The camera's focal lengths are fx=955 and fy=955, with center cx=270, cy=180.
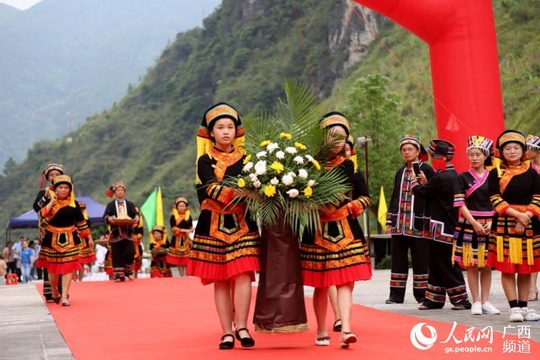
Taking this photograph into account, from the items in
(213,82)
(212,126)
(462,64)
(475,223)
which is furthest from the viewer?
(213,82)

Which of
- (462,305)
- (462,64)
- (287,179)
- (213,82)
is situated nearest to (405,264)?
(462,305)

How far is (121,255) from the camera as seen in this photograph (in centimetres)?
1708

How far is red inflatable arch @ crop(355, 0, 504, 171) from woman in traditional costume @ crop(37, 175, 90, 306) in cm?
565

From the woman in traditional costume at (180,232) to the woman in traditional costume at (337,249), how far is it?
462 inches

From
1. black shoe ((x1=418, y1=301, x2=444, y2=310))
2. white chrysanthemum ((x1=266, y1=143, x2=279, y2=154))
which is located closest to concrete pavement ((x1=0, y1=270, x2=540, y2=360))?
black shoe ((x1=418, y1=301, x2=444, y2=310))

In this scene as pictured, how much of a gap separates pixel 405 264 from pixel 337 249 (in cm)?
381

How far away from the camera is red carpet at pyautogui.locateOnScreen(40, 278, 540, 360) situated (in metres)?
5.98

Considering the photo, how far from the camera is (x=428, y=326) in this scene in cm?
740

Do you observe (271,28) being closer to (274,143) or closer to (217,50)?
(217,50)

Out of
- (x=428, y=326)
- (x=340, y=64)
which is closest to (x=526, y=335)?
(x=428, y=326)

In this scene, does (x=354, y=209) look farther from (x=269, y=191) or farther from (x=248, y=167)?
(x=248, y=167)

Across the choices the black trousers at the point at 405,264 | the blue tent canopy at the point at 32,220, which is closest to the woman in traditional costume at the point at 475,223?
the black trousers at the point at 405,264

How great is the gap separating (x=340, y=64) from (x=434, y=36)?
54491mm

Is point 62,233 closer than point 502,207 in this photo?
No
